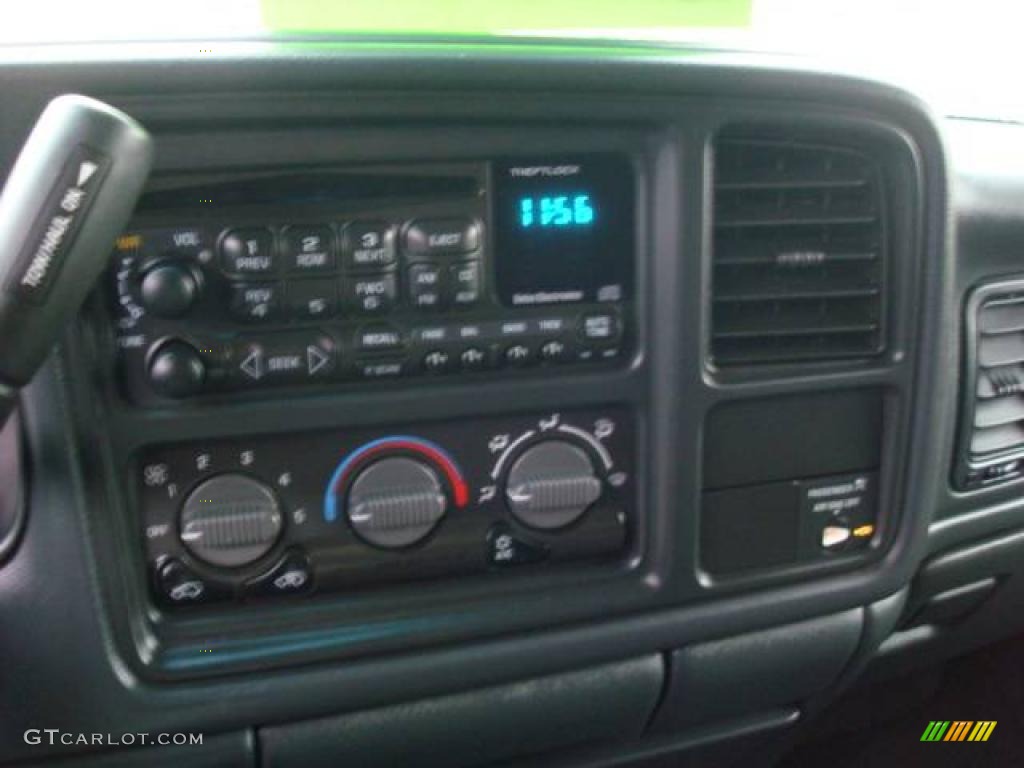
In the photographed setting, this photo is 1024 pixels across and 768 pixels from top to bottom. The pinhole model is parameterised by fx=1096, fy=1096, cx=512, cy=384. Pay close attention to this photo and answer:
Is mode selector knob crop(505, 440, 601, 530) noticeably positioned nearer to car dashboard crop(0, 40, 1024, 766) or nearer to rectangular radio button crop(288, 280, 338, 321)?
car dashboard crop(0, 40, 1024, 766)

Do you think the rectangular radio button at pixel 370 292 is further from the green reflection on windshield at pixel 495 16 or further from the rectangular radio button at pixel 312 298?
the green reflection on windshield at pixel 495 16

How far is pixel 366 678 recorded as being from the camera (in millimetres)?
768

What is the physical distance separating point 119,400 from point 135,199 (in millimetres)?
166

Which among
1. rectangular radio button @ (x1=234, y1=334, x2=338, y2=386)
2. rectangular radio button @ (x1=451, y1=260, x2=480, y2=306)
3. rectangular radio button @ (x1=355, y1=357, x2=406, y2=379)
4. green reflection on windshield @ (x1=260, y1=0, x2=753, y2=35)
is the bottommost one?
rectangular radio button @ (x1=355, y1=357, x2=406, y2=379)

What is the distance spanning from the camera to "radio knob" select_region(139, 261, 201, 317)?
648mm

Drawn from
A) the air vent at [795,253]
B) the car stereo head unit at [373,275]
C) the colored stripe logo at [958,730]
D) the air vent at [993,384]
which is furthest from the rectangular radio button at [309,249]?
the colored stripe logo at [958,730]

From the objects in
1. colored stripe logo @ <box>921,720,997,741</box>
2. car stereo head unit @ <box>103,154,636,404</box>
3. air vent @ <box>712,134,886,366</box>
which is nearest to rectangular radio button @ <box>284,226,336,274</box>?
car stereo head unit @ <box>103,154,636,404</box>

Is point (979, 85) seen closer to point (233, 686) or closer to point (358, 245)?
point (358, 245)

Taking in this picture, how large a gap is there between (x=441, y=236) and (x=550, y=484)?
0.19 metres

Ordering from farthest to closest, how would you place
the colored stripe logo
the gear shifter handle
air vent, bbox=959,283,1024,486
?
the colored stripe logo → air vent, bbox=959,283,1024,486 → the gear shifter handle

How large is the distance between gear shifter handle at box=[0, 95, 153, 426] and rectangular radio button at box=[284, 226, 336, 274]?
0.43 feet

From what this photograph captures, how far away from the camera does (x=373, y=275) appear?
2.28 feet

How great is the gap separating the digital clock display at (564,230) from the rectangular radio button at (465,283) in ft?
0.06

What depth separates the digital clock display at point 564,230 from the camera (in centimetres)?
73
